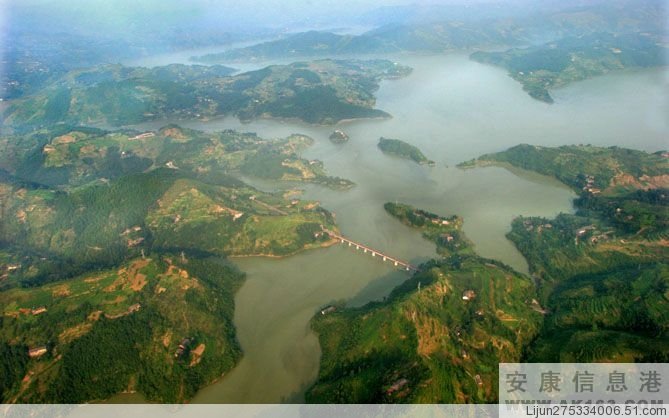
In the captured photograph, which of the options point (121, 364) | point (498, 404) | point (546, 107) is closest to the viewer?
point (498, 404)

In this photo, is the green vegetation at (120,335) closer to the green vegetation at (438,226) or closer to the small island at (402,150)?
A: the green vegetation at (438,226)

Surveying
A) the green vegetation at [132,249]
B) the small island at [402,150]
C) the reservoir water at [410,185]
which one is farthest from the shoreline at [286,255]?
the small island at [402,150]

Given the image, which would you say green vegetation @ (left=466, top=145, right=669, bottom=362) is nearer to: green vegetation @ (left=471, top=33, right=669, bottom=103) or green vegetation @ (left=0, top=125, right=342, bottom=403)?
green vegetation @ (left=0, top=125, right=342, bottom=403)

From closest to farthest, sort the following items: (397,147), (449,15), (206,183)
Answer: (206,183)
(397,147)
(449,15)

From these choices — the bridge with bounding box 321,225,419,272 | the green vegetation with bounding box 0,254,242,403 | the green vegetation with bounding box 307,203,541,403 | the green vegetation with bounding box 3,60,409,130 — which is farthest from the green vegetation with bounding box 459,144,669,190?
the green vegetation with bounding box 0,254,242,403

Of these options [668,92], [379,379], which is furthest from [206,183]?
[668,92]

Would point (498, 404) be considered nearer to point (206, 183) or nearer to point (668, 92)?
point (206, 183)

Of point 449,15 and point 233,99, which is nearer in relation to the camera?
point 233,99
